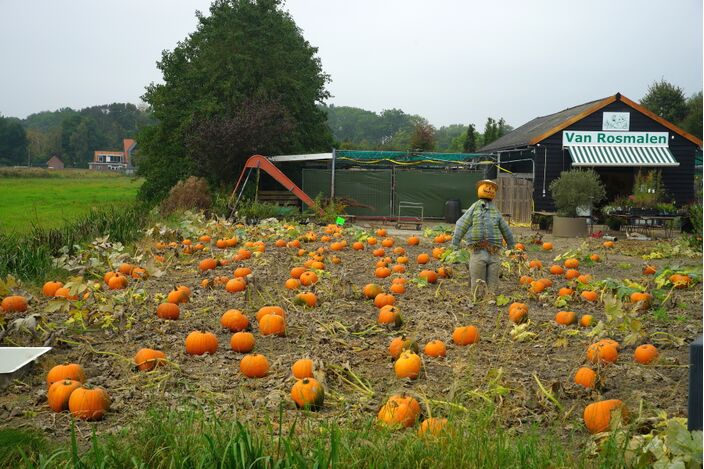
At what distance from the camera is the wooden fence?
26172 millimetres

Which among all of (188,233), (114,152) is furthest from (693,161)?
(114,152)

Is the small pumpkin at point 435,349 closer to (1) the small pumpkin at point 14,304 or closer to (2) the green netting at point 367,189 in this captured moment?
(1) the small pumpkin at point 14,304

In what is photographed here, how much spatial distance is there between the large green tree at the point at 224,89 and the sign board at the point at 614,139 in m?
10.6

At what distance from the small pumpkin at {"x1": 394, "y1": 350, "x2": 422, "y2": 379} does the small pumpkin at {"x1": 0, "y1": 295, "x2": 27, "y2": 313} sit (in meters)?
3.86

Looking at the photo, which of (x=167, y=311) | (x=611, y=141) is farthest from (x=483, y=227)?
(x=611, y=141)

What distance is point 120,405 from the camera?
13.8 ft

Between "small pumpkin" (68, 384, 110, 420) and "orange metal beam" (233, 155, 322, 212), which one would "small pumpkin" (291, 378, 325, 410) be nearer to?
"small pumpkin" (68, 384, 110, 420)

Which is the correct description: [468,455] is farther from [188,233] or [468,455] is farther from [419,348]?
[188,233]

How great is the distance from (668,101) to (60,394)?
5133 cm

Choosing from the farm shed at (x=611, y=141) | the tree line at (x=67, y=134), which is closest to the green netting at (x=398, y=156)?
the farm shed at (x=611, y=141)

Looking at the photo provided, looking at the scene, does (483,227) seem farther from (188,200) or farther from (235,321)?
(188,200)

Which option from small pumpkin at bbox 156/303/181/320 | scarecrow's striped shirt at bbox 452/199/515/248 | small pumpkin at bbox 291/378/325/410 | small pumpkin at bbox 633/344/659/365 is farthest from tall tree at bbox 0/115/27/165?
small pumpkin at bbox 633/344/659/365

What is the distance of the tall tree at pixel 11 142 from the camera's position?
85000 mm

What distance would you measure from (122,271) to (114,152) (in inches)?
5051
